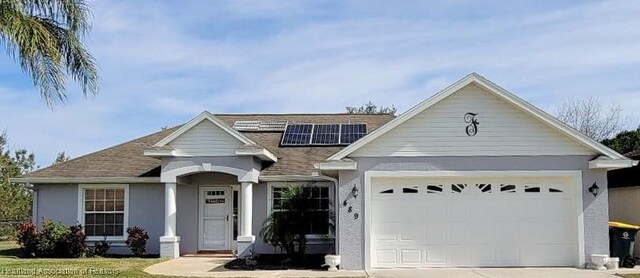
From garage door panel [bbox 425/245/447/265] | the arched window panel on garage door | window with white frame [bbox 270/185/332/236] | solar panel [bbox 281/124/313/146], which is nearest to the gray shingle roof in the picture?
solar panel [bbox 281/124/313/146]

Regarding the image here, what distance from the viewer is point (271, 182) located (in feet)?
68.8

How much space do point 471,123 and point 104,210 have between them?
1152cm

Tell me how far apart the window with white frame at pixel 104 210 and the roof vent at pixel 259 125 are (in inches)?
196

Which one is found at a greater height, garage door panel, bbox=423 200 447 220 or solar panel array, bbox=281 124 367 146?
solar panel array, bbox=281 124 367 146

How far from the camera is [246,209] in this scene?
19719 mm

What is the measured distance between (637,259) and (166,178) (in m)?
12.7

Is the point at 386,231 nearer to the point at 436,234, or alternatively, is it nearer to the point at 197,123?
the point at 436,234

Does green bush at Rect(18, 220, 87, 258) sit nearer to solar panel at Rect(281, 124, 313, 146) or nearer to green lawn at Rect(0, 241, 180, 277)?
green lawn at Rect(0, 241, 180, 277)

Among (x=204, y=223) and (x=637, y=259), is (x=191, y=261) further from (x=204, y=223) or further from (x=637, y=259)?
(x=637, y=259)

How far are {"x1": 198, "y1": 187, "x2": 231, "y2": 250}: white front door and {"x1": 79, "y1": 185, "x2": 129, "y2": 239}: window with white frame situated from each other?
2.36 m

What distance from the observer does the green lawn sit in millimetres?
15391

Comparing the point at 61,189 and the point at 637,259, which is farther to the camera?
the point at 61,189

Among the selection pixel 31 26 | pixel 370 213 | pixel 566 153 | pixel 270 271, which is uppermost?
pixel 31 26

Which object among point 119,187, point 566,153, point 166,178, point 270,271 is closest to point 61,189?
point 119,187
